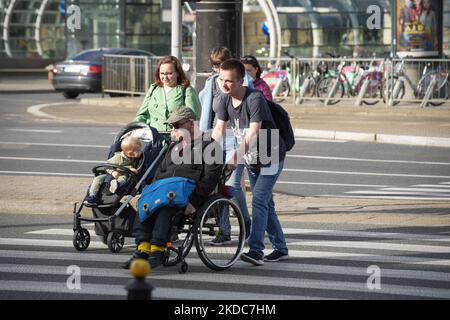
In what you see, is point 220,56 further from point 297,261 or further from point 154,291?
point 154,291

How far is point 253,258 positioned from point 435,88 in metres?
17.5

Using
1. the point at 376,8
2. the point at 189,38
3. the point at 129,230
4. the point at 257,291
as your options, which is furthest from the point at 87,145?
the point at 189,38

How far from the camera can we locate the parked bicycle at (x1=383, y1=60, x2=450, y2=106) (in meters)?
26.5

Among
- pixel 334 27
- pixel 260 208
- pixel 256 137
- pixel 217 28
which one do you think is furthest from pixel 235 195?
pixel 334 27

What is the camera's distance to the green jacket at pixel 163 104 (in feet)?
36.4

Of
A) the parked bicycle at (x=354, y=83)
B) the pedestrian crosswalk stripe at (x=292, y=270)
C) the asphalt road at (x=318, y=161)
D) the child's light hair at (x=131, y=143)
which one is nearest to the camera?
the pedestrian crosswalk stripe at (x=292, y=270)

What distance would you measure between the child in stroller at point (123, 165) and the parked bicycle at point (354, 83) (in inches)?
692

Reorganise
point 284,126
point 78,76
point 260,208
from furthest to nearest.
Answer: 1. point 78,76
2. point 284,126
3. point 260,208

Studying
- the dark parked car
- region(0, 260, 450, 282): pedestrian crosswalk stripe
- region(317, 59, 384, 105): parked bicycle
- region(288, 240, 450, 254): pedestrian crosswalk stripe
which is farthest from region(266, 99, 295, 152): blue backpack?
the dark parked car

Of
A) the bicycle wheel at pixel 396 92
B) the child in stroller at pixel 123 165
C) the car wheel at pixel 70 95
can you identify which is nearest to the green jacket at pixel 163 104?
the child in stroller at pixel 123 165

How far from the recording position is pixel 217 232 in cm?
983

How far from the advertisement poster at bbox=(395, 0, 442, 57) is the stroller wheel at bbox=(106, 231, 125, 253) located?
1903 cm

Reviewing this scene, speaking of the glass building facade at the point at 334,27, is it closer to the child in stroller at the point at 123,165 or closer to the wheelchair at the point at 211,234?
the child in stroller at the point at 123,165

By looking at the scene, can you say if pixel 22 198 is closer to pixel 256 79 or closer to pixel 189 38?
pixel 256 79
